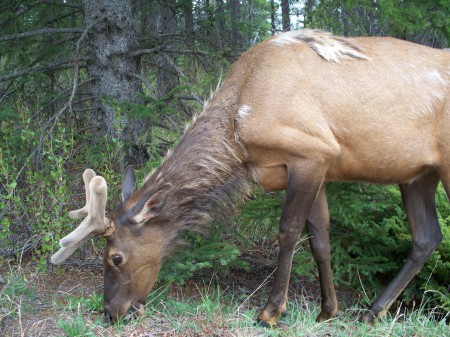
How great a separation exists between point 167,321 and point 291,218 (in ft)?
4.39

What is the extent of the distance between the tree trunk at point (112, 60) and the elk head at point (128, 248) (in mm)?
2654

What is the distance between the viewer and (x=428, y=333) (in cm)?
471

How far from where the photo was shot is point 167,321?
482 cm

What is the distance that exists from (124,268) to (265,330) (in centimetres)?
128

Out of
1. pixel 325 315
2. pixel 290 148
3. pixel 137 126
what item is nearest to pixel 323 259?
pixel 325 315

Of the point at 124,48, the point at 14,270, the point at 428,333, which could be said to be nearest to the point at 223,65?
the point at 124,48

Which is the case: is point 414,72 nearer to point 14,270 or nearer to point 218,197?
point 218,197

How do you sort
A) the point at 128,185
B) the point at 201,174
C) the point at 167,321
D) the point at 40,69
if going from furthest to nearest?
the point at 40,69, the point at 128,185, the point at 201,174, the point at 167,321

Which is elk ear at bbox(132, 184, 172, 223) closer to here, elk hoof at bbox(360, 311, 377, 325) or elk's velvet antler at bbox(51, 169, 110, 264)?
elk's velvet antler at bbox(51, 169, 110, 264)

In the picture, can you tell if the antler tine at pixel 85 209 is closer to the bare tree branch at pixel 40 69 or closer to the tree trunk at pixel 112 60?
the tree trunk at pixel 112 60

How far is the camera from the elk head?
15.8ft

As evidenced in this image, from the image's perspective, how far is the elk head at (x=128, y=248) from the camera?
4816 mm

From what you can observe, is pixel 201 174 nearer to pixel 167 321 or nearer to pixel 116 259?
→ pixel 116 259

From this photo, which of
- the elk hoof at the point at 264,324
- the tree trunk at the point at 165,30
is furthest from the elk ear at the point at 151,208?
the tree trunk at the point at 165,30
